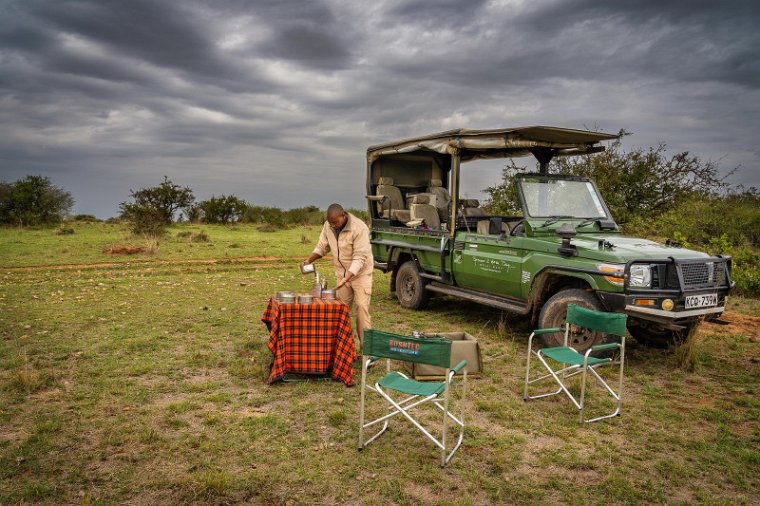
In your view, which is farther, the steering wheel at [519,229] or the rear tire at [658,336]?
the steering wheel at [519,229]

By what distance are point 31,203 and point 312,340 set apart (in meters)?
33.4

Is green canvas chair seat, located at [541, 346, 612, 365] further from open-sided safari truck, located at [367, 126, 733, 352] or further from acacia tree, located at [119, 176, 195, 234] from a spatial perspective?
acacia tree, located at [119, 176, 195, 234]

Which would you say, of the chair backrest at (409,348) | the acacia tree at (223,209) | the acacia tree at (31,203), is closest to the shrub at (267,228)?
the acacia tree at (223,209)

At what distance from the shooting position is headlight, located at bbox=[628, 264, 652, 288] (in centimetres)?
652

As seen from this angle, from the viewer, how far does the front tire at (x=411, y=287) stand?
1009cm

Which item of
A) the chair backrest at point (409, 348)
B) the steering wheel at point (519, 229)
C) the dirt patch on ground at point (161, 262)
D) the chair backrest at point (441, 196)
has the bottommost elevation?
the dirt patch on ground at point (161, 262)

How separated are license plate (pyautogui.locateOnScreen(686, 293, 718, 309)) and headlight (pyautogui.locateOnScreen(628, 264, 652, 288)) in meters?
0.51

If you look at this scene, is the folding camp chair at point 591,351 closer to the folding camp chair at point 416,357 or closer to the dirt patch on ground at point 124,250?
the folding camp chair at point 416,357

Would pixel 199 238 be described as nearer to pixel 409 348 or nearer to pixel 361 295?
pixel 361 295

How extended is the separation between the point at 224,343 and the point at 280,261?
10.8 metres

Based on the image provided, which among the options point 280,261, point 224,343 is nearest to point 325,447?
point 224,343

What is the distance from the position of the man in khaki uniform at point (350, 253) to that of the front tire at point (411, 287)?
9.50 feet

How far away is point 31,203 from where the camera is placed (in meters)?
33.0

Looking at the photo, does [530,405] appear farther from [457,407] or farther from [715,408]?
[715,408]
